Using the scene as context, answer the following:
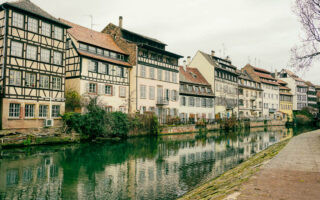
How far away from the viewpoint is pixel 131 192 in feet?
32.4

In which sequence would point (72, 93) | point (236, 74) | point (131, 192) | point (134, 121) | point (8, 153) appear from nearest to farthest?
1. point (131, 192)
2. point (8, 153)
3. point (72, 93)
4. point (134, 121)
5. point (236, 74)

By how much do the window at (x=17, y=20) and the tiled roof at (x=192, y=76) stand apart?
26.0 m

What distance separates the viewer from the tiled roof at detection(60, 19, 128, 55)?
101ft

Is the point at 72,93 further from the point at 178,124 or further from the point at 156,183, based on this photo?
the point at 156,183

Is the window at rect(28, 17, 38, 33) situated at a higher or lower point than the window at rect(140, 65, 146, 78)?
higher

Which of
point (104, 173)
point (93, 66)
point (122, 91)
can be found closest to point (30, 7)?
point (93, 66)

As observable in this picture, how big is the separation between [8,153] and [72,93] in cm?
1114

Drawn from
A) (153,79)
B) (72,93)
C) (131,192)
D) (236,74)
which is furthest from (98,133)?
(236,74)

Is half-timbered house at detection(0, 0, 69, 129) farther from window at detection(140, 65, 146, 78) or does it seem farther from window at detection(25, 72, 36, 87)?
window at detection(140, 65, 146, 78)

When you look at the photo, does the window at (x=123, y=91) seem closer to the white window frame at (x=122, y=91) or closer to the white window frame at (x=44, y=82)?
the white window frame at (x=122, y=91)

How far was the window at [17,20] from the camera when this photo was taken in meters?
23.4

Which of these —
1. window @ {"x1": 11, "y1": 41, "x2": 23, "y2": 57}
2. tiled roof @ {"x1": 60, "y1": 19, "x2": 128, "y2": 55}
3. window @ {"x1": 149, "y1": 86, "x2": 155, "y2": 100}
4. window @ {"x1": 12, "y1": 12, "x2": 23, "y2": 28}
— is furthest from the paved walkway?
window @ {"x1": 149, "y1": 86, "x2": 155, "y2": 100}

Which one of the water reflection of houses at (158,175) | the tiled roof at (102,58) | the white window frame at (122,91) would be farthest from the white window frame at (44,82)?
the water reflection of houses at (158,175)

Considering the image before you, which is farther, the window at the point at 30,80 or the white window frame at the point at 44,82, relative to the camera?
the white window frame at the point at 44,82
